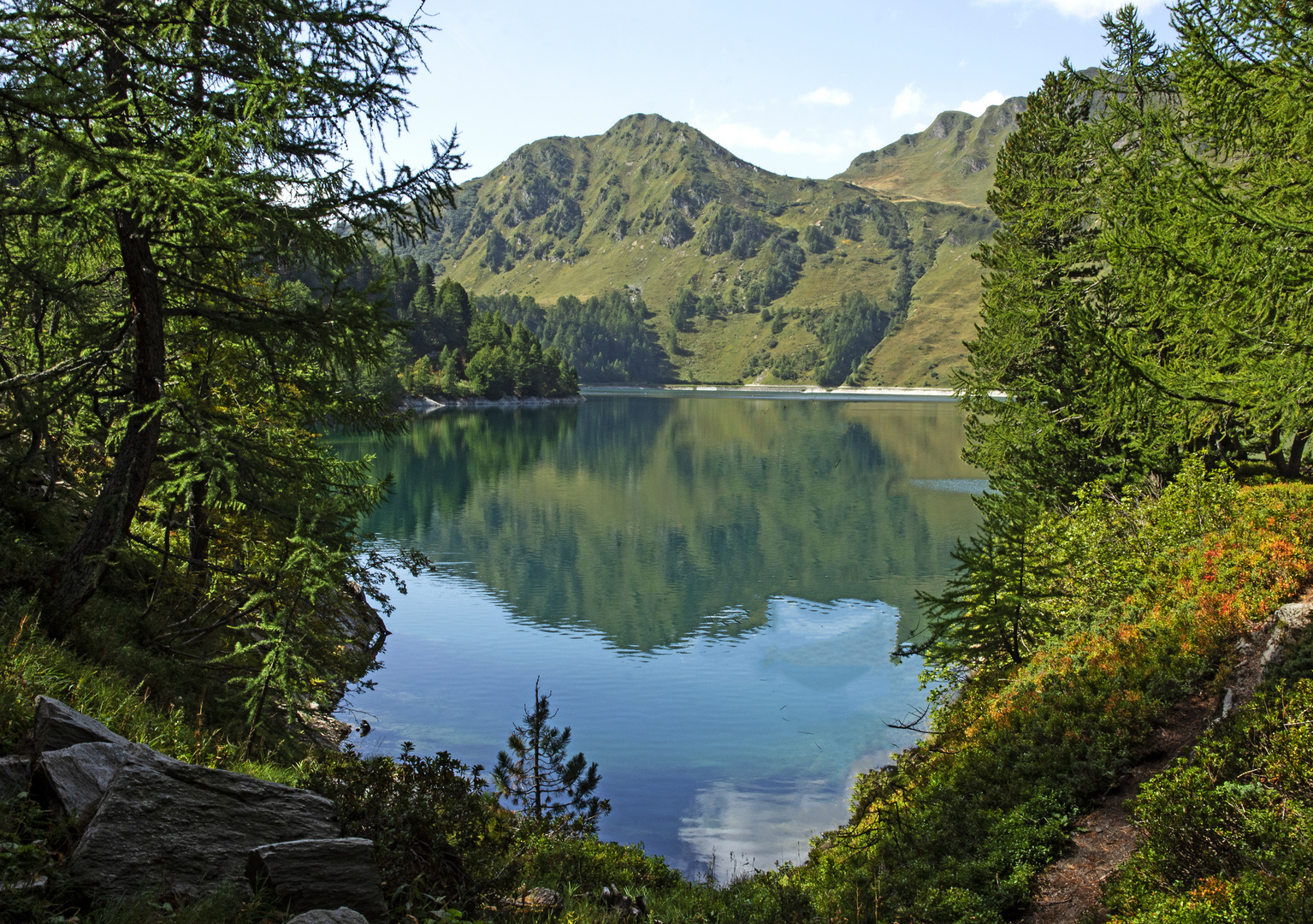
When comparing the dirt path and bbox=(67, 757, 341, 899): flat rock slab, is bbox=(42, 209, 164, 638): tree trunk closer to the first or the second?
bbox=(67, 757, 341, 899): flat rock slab

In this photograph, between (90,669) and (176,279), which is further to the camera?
(176,279)

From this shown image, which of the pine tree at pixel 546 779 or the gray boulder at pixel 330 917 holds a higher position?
the gray boulder at pixel 330 917

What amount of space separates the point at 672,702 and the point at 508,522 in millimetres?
28937

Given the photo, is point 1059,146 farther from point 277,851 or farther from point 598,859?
point 277,851

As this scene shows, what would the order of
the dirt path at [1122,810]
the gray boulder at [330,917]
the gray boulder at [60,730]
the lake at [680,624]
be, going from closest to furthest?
the gray boulder at [330,917] → the gray boulder at [60,730] → the dirt path at [1122,810] → the lake at [680,624]

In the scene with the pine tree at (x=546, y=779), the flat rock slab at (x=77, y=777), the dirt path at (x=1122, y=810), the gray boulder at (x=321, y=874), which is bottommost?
the pine tree at (x=546, y=779)

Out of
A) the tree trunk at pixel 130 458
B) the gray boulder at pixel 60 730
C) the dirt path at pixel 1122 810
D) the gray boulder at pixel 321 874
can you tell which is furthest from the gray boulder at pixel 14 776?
the dirt path at pixel 1122 810

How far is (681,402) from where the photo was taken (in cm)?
19925

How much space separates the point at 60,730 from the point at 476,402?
13714cm

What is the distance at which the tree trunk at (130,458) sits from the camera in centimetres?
894

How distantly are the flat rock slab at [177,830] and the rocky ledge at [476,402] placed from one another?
349 feet

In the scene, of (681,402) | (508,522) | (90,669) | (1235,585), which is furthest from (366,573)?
(681,402)

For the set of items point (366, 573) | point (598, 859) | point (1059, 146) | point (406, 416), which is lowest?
point (598, 859)

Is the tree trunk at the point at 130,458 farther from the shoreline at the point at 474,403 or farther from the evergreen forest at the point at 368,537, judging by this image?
the shoreline at the point at 474,403
